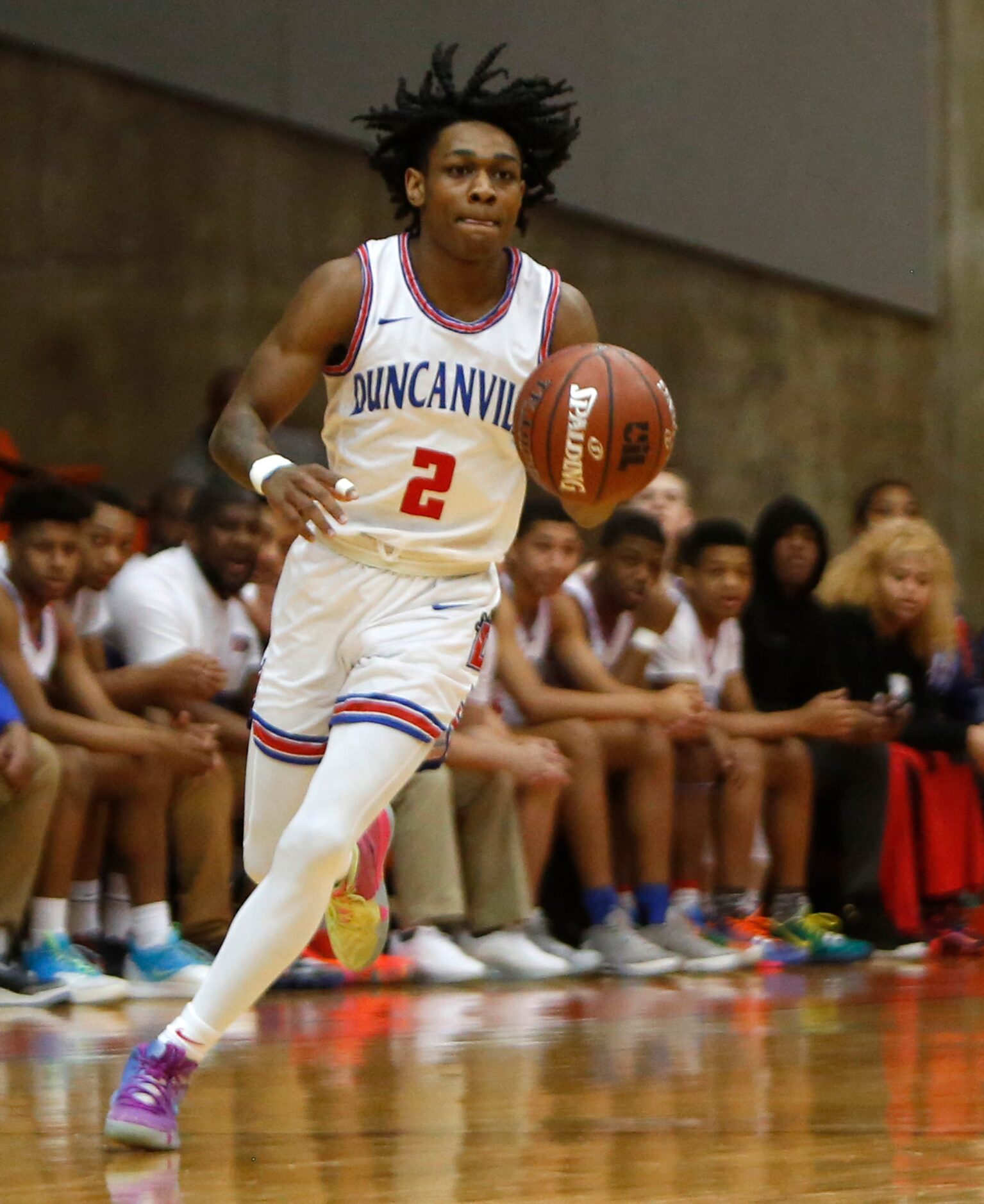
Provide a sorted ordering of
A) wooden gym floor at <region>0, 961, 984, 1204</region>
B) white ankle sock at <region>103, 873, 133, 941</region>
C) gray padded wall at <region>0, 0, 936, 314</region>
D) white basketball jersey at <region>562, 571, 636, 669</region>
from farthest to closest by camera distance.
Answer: gray padded wall at <region>0, 0, 936, 314</region>, white basketball jersey at <region>562, 571, 636, 669</region>, white ankle sock at <region>103, 873, 133, 941</region>, wooden gym floor at <region>0, 961, 984, 1204</region>

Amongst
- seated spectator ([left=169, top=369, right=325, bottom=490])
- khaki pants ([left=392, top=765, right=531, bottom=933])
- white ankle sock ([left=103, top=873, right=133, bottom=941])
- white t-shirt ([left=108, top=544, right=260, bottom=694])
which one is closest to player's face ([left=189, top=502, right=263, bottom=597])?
white t-shirt ([left=108, top=544, right=260, bottom=694])

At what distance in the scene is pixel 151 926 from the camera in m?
6.32

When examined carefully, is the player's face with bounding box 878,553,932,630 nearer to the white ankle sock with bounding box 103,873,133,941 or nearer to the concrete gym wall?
the concrete gym wall

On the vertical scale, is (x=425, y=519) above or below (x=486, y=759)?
above

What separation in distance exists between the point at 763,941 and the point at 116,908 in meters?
2.35

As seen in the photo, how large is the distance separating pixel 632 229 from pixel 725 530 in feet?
12.0

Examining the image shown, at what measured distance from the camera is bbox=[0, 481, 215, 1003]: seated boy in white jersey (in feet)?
20.3

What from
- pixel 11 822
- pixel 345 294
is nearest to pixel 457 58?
pixel 11 822

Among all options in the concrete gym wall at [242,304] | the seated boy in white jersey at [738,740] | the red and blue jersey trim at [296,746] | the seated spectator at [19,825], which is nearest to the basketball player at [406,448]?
the red and blue jersey trim at [296,746]

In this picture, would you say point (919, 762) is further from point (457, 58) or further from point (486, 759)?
point (457, 58)

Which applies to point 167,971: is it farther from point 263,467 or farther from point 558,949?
point 263,467

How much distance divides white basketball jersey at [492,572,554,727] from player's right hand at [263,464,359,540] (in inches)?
134

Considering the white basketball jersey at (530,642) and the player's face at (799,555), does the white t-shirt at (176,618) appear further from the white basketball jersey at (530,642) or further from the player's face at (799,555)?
the player's face at (799,555)

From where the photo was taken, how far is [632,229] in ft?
35.4
